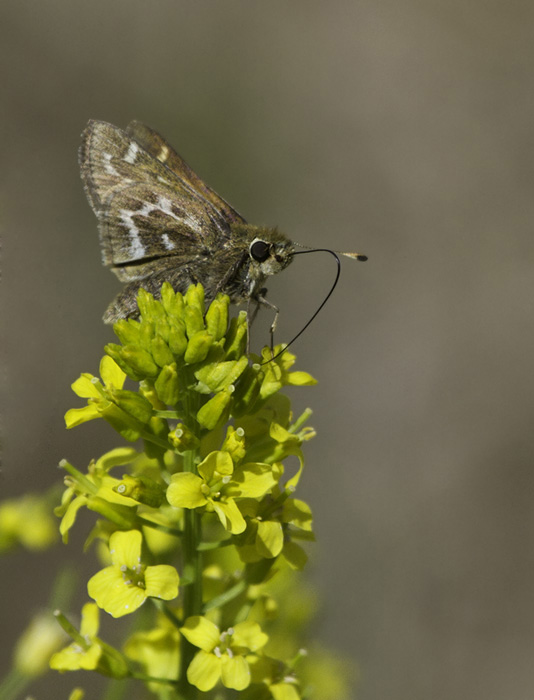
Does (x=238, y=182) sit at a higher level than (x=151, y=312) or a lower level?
lower

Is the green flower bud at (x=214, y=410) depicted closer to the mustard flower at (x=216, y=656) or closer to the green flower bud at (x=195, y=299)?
the green flower bud at (x=195, y=299)

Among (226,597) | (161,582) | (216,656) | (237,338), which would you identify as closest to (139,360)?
(237,338)

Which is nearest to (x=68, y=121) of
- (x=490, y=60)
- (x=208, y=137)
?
(x=208, y=137)

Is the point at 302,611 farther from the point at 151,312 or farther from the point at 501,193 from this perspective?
the point at 501,193

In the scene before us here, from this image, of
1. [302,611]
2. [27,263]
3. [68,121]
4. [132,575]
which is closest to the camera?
[132,575]

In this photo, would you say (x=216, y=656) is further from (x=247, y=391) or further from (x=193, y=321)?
(x=193, y=321)

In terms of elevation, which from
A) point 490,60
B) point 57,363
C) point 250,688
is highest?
point 490,60

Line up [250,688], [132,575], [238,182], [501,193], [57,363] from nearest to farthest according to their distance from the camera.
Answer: [132,575]
[250,688]
[57,363]
[238,182]
[501,193]
